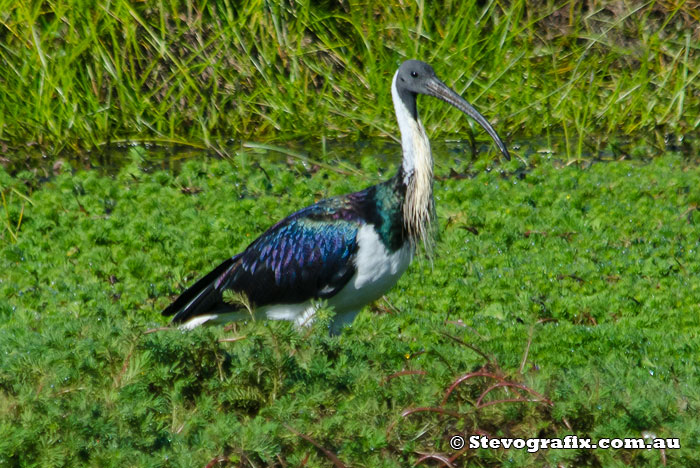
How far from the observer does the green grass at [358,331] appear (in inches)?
138

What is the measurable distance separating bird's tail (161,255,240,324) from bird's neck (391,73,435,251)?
916 mm

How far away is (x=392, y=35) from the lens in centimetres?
952

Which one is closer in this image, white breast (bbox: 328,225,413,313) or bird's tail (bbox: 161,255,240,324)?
white breast (bbox: 328,225,413,313)

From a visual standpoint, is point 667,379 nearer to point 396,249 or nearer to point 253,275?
point 396,249

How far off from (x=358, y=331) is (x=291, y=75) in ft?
16.6

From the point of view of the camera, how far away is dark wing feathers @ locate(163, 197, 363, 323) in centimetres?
516

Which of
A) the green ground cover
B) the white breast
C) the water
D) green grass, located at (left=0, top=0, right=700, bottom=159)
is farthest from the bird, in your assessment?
green grass, located at (left=0, top=0, right=700, bottom=159)

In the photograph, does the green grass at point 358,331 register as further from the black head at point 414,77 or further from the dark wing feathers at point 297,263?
the black head at point 414,77

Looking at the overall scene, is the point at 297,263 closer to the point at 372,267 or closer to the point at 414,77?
the point at 372,267

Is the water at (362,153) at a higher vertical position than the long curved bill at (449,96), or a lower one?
lower

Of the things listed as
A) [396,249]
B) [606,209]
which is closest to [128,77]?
[606,209]

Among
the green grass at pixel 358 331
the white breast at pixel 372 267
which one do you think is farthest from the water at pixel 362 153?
the white breast at pixel 372 267

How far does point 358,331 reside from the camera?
15.1ft

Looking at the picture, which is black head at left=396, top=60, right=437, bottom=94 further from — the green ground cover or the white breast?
the green ground cover
